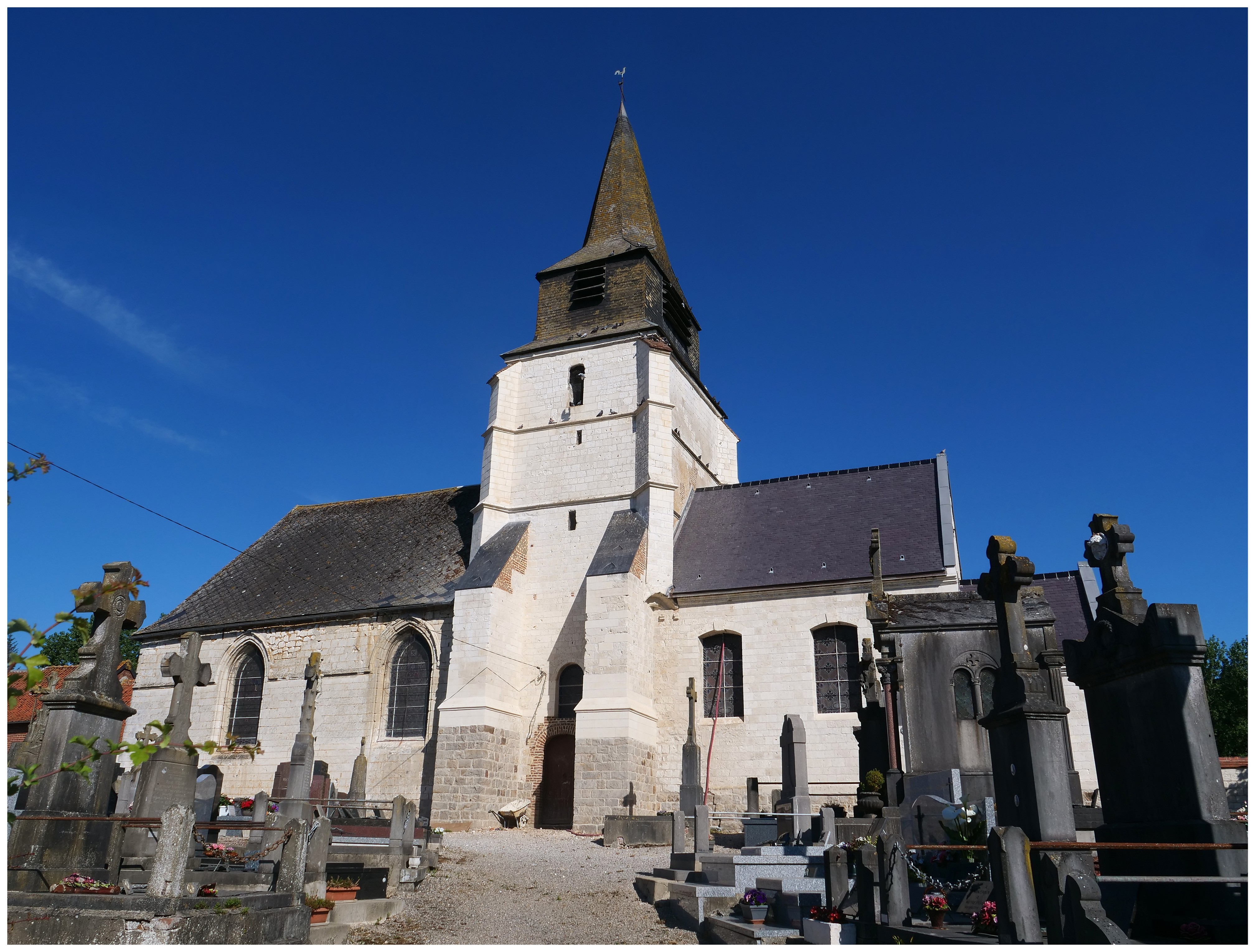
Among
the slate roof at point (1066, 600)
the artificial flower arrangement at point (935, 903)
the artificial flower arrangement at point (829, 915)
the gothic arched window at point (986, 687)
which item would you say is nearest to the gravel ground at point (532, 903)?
the artificial flower arrangement at point (829, 915)

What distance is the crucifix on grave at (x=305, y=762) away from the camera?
10.2 metres

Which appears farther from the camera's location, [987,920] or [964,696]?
[964,696]

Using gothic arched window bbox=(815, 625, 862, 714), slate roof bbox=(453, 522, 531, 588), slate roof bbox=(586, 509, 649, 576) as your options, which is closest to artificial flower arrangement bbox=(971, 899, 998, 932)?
gothic arched window bbox=(815, 625, 862, 714)

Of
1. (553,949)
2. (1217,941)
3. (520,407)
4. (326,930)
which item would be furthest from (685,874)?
(520,407)

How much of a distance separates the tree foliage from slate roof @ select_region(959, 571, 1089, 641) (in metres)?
11.5

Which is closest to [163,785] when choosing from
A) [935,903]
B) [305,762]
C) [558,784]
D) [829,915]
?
[305,762]

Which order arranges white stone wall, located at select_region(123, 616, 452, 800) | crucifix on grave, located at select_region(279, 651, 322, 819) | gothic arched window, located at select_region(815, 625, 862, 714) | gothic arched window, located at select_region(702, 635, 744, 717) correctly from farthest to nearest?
white stone wall, located at select_region(123, 616, 452, 800)
gothic arched window, located at select_region(702, 635, 744, 717)
gothic arched window, located at select_region(815, 625, 862, 714)
crucifix on grave, located at select_region(279, 651, 322, 819)

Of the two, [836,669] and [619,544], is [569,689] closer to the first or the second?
[619,544]

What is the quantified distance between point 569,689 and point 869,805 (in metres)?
10.6

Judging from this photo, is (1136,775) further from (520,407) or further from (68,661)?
(68,661)

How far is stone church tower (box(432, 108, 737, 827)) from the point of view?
59.1 ft

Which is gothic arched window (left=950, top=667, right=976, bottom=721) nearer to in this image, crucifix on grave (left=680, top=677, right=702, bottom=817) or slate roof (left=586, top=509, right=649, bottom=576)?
crucifix on grave (left=680, top=677, right=702, bottom=817)

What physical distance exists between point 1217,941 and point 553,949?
374cm

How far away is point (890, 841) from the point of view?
6.18m
